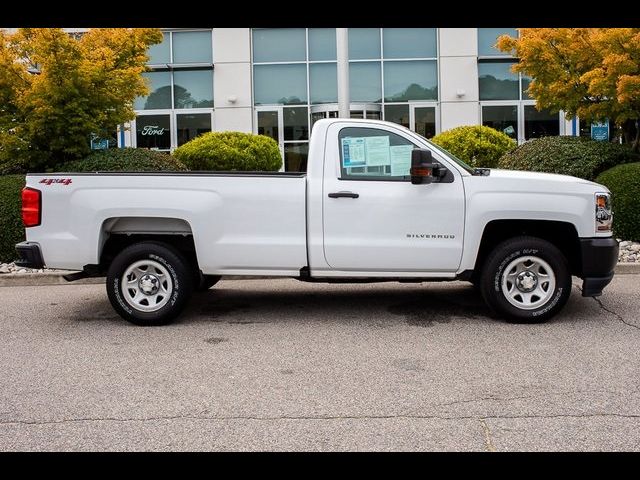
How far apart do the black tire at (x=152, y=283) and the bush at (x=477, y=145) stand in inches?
362

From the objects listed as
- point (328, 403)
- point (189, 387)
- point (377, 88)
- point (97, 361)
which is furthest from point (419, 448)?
point (377, 88)

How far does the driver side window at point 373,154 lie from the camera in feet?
22.8

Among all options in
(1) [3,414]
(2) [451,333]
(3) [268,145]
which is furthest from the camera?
(3) [268,145]

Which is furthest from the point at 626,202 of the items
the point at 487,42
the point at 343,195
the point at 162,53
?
the point at 162,53

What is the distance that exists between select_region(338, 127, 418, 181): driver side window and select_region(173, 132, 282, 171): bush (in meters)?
8.43

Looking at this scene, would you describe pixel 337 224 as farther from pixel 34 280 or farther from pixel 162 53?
pixel 162 53

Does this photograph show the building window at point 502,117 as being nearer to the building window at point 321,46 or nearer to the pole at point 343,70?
the building window at point 321,46

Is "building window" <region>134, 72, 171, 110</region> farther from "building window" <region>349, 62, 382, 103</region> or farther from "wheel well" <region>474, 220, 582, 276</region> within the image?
"wheel well" <region>474, 220, 582, 276</region>

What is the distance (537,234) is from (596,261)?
2.10 ft

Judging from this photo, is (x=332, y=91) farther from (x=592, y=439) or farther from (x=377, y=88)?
(x=592, y=439)

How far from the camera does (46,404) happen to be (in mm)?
4754

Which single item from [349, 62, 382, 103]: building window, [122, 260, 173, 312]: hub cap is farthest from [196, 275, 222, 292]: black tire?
[349, 62, 382, 103]: building window

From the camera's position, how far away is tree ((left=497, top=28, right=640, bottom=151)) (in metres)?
11.0

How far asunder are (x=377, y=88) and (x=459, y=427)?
19.9 meters
